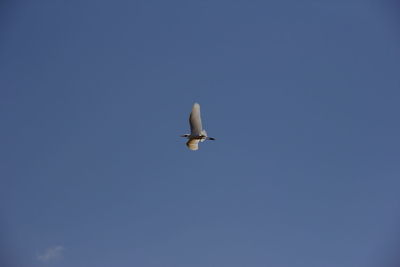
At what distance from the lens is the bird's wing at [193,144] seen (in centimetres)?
8509

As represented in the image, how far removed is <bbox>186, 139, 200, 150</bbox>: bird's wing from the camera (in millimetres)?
85088

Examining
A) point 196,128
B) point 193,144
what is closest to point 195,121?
point 196,128

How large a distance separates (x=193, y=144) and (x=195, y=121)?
367 cm

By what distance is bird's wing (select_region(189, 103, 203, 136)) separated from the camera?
82.3 metres

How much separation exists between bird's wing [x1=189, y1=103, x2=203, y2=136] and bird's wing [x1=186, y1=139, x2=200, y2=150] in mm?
1519

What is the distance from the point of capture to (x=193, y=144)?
85750 millimetres

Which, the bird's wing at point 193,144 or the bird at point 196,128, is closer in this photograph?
the bird at point 196,128

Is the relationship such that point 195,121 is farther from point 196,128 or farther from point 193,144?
point 193,144

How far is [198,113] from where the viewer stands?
8238cm

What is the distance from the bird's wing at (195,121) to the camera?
82.3 m

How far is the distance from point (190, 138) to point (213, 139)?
6.96 feet

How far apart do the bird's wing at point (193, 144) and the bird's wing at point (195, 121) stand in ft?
4.98

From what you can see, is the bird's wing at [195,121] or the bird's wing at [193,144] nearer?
the bird's wing at [195,121]

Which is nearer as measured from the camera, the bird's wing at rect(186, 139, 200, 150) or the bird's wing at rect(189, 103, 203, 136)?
the bird's wing at rect(189, 103, 203, 136)
